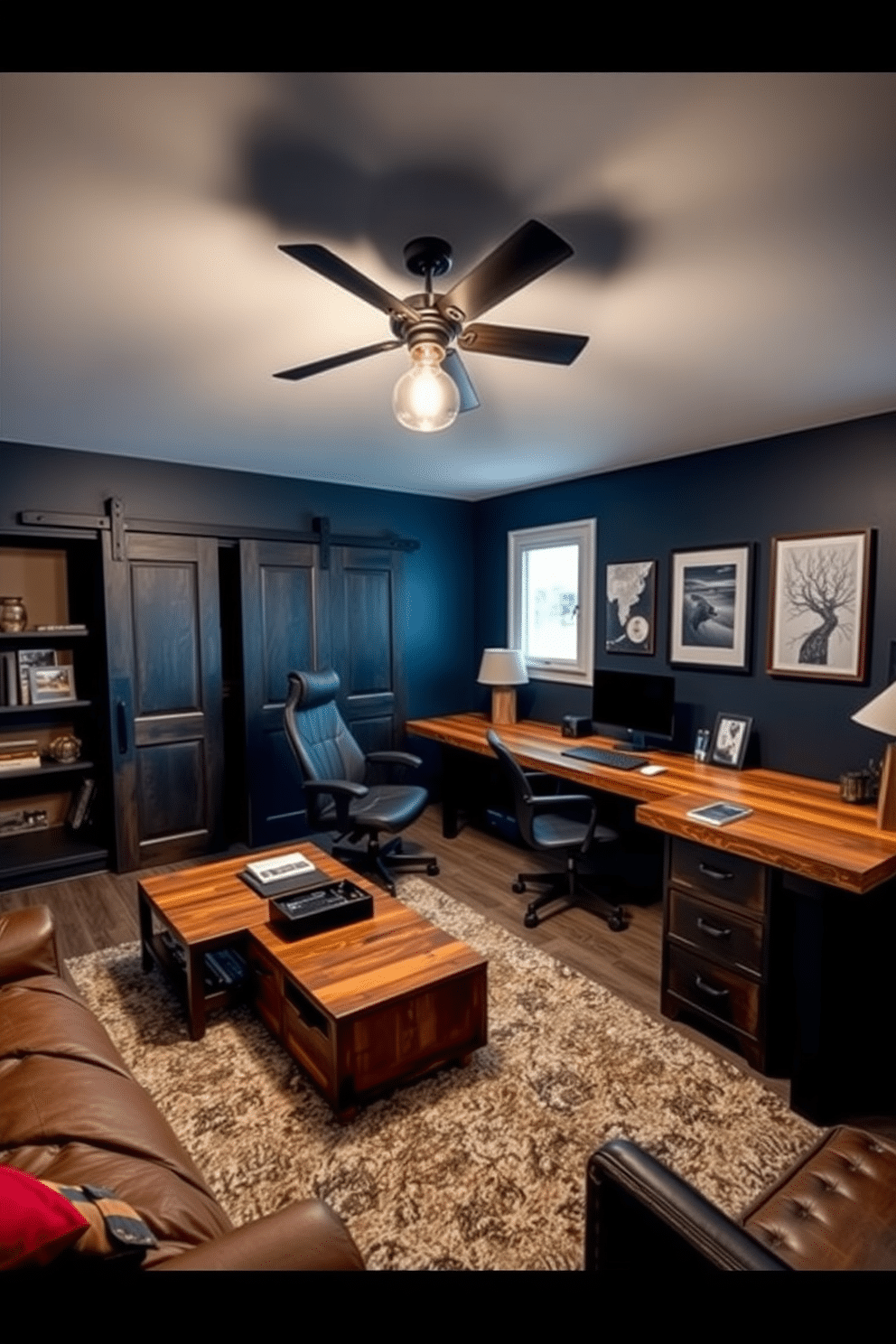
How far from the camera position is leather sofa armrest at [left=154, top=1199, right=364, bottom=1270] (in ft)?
2.90

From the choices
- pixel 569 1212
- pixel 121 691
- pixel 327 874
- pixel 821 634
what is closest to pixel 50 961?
pixel 327 874

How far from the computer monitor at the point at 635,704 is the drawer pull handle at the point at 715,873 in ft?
4.02

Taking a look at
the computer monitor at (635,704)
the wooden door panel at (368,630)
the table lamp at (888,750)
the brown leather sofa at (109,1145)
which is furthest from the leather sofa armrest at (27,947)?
the computer monitor at (635,704)

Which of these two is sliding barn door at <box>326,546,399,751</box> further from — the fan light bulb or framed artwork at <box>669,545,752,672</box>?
the fan light bulb

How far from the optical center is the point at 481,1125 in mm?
1825

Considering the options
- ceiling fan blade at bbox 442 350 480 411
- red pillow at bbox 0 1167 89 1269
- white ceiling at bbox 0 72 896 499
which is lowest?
red pillow at bbox 0 1167 89 1269

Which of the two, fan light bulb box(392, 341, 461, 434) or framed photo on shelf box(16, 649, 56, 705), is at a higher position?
fan light bulb box(392, 341, 461, 434)

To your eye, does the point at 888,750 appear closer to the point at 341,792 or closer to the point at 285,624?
the point at 341,792

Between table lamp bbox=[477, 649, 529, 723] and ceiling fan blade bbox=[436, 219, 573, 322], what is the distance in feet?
9.61

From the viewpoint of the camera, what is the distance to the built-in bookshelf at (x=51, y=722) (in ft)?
11.3

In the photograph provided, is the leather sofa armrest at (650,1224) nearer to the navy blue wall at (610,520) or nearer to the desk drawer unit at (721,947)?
the desk drawer unit at (721,947)

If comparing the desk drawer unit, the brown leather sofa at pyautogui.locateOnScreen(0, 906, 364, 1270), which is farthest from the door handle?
the desk drawer unit

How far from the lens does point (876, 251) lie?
150cm
